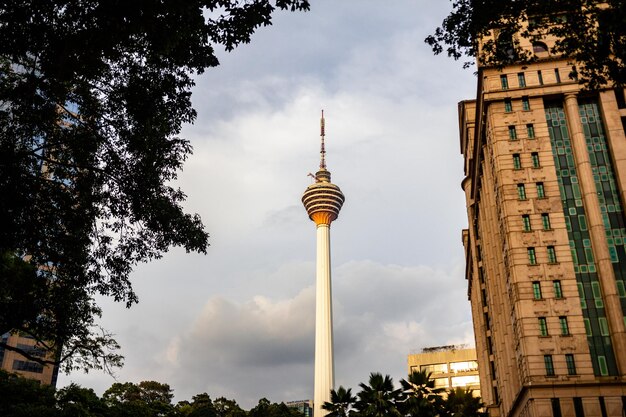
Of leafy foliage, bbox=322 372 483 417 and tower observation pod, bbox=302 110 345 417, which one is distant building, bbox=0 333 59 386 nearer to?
tower observation pod, bbox=302 110 345 417

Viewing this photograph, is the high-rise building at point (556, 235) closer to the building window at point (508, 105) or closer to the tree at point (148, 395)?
the building window at point (508, 105)

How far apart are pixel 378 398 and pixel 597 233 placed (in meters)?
20.5

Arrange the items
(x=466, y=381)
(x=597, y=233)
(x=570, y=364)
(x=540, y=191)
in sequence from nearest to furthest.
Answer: (x=570, y=364)
(x=597, y=233)
(x=540, y=191)
(x=466, y=381)

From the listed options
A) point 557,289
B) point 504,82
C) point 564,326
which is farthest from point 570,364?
point 504,82

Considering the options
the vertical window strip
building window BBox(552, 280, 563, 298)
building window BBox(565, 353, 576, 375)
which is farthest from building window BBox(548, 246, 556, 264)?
building window BBox(565, 353, 576, 375)

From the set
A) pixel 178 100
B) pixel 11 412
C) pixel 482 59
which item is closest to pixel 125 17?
pixel 178 100

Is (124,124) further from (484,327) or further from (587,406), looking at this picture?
(484,327)

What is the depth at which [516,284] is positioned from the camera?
45969 mm

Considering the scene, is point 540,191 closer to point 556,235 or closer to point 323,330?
point 556,235

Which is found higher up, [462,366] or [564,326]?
[462,366]

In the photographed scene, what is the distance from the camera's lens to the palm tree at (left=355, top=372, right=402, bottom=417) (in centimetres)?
4197

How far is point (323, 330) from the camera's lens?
139625mm

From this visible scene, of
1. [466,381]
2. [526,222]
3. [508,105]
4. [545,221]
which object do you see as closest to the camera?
[545,221]

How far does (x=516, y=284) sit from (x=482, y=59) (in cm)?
2911
